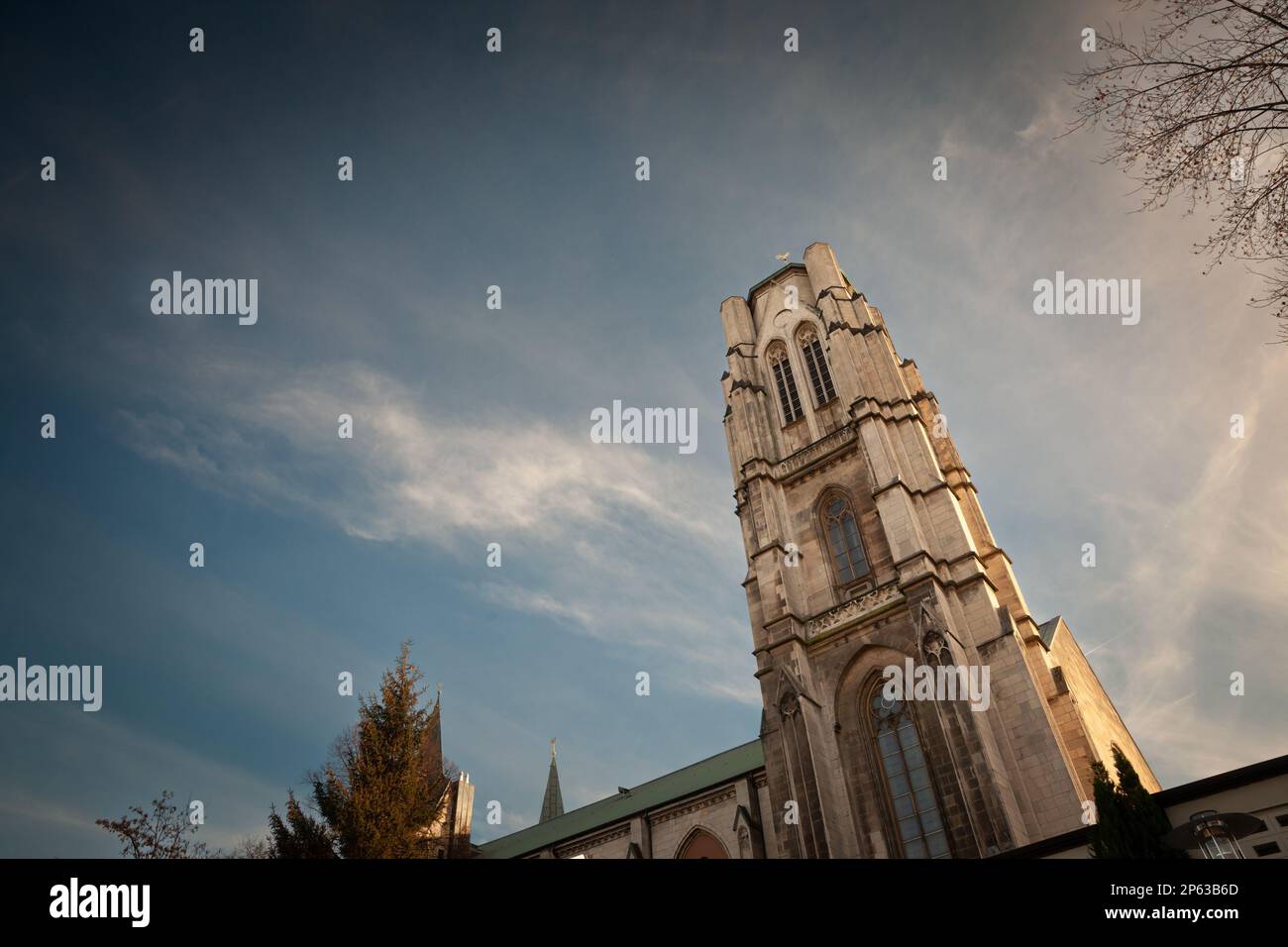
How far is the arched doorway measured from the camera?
A: 27.6 m

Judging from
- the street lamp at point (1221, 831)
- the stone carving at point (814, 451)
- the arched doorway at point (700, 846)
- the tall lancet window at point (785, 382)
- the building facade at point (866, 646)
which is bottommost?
the arched doorway at point (700, 846)

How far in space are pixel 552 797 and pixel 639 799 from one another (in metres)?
25.0

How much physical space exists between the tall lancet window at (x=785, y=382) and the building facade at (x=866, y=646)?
2.8 inches

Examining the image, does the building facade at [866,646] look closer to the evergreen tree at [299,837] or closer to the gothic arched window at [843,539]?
the gothic arched window at [843,539]

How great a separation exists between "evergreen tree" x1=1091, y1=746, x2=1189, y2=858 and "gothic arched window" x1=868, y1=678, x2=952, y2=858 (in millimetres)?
6465

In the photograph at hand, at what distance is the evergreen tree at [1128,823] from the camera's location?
38.4 ft

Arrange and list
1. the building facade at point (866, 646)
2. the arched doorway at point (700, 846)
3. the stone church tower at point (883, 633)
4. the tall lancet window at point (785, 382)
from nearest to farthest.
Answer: the stone church tower at point (883, 633) < the building facade at point (866, 646) < the arched doorway at point (700, 846) < the tall lancet window at point (785, 382)

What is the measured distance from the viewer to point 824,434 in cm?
2858

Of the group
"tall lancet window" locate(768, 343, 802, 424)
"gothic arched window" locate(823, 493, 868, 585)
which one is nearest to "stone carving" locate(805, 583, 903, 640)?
"gothic arched window" locate(823, 493, 868, 585)

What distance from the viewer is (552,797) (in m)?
57.7

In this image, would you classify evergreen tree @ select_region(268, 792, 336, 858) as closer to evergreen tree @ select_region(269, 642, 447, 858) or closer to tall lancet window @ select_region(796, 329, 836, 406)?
evergreen tree @ select_region(269, 642, 447, 858)

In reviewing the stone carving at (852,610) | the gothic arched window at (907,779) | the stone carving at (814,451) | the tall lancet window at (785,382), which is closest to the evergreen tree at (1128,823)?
the gothic arched window at (907,779)
